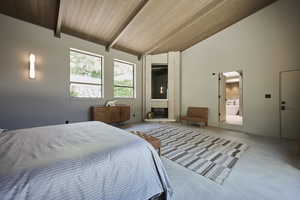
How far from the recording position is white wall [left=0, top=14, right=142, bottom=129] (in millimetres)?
3211

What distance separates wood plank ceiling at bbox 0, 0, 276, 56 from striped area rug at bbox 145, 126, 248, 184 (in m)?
3.57

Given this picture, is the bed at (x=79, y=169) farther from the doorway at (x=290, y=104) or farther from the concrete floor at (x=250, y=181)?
the doorway at (x=290, y=104)

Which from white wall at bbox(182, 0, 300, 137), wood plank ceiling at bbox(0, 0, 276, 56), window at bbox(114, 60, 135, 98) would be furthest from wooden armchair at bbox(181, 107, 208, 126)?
wood plank ceiling at bbox(0, 0, 276, 56)

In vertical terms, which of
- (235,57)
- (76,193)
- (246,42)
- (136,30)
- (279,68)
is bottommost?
(76,193)

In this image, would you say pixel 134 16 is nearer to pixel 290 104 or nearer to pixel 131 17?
pixel 131 17

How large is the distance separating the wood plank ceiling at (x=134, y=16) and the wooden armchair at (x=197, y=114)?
119 inches

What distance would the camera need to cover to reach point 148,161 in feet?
4.29

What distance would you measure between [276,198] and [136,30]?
494 centimetres

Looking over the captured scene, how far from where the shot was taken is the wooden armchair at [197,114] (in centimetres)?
509

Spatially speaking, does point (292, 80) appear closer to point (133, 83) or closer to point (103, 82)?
point (133, 83)

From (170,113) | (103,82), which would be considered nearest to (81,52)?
(103,82)

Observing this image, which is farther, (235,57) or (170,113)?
(170,113)

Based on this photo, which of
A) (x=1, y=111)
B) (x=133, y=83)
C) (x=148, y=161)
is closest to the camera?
(x=148, y=161)

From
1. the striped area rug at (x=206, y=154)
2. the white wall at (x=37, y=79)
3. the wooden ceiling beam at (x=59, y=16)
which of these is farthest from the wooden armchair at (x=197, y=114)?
the wooden ceiling beam at (x=59, y=16)
